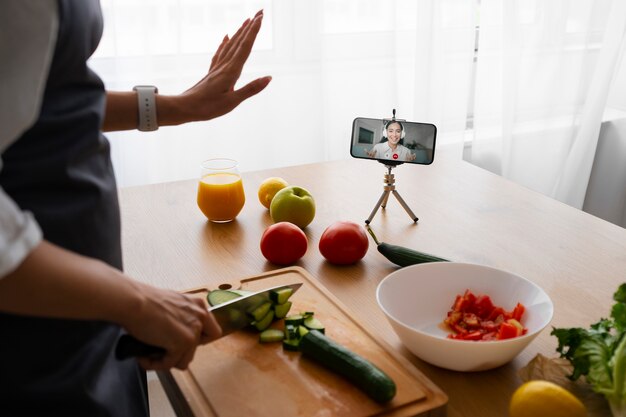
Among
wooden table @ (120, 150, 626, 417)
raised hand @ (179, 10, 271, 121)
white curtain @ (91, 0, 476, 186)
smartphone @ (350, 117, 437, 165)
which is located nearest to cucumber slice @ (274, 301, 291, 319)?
wooden table @ (120, 150, 626, 417)

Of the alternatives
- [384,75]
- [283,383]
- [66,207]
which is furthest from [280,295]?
[384,75]

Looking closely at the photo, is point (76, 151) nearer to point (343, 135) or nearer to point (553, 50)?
point (343, 135)

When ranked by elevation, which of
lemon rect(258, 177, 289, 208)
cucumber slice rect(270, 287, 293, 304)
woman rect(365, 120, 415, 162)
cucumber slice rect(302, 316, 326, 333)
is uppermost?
woman rect(365, 120, 415, 162)

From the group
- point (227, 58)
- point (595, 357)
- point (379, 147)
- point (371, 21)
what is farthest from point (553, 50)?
point (595, 357)

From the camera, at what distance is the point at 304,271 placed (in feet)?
4.33

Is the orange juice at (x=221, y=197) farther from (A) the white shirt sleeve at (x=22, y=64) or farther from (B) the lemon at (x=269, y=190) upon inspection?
(A) the white shirt sleeve at (x=22, y=64)

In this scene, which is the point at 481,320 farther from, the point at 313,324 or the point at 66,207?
the point at 66,207

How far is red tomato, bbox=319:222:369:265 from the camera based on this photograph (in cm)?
138

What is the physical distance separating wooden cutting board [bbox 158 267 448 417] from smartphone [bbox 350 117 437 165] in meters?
0.50

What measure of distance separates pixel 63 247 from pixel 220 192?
717 millimetres

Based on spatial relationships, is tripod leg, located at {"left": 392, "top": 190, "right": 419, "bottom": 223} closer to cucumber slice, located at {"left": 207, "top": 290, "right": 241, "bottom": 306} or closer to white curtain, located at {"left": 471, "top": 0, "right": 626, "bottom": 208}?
Answer: cucumber slice, located at {"left": 207, "top": 290, "right": 241, "bottom": 306}

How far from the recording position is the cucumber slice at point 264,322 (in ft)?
3.62

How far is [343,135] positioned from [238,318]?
1772mm

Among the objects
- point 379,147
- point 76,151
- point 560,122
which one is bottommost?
point 560,122
